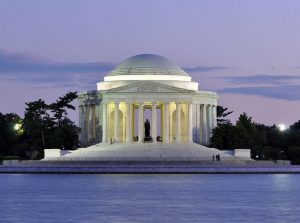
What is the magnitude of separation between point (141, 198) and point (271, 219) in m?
17.3

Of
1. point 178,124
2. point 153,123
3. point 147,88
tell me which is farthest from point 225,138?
point 147,88

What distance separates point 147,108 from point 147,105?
5.89 meters

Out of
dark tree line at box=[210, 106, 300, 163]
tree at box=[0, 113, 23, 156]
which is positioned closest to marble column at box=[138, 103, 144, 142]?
dark tree line at box=[210, 106, 300, 163]

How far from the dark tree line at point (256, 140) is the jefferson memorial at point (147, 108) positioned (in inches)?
173

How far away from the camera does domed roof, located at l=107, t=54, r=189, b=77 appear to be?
161 meters

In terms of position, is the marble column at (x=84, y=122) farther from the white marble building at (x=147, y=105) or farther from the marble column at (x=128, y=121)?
the marble column at (x=128, y=121)

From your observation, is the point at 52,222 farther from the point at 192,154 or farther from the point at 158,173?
the point at 192,154

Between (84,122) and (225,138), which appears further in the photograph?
(84,122)

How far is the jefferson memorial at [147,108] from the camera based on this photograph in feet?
504

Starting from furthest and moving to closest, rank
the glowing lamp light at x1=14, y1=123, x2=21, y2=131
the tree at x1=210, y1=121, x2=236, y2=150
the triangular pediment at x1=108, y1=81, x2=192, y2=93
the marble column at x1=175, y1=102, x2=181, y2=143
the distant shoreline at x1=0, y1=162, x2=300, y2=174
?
the glowing lamp light at x1=14, y1=123, x2=21, y2=131 → the marble column at x1=175, y1=102, x2=181, y2=143 → the triangular pediment at x1=108, y1=81, x2=192, y2=93 → the tree at x1=210, y1=121, x2=236, y2=150 → the distant shoreline at x1=0, y1=162, x2=300, y2=174

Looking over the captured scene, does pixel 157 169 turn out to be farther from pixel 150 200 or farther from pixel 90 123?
pixel 90 123

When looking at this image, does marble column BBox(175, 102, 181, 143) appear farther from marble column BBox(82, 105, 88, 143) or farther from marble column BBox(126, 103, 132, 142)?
marble column BBox(82, 105, 88, 143)

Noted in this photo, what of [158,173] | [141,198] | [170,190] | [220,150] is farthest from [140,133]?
[141,198]

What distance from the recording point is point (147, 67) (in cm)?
16125
